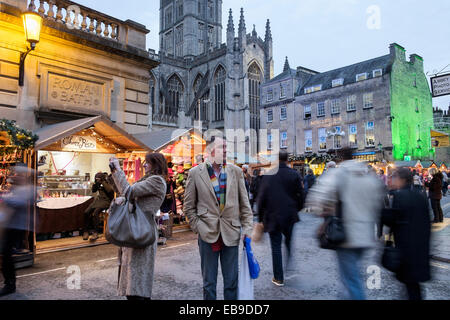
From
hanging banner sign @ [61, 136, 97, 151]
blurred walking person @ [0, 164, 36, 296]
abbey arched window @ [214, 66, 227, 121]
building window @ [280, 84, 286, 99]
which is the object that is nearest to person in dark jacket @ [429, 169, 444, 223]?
hanging banner sign @ [61, 136, 97, 151]

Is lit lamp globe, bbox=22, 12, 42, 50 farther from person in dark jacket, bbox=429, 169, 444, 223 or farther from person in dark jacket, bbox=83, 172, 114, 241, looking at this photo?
person in dark jacket, bbox=429, 169, 444, 223

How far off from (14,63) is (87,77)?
6.09ft

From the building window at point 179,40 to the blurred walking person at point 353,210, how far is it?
56900mm

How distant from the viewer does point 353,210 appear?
10.1 ft

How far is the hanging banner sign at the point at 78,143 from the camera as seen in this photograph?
825 centimetres

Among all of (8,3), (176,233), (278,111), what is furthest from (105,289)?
(278,111)

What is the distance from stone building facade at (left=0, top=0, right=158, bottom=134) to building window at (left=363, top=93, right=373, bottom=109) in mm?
22775

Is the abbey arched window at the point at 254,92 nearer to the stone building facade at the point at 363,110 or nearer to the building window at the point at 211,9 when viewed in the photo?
the stone building facade at the point at 363,110

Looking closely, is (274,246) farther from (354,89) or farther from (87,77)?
(354,89)

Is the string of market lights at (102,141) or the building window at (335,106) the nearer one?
the string of market lights at (102,141)

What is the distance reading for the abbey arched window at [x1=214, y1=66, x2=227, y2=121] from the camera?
43844mm

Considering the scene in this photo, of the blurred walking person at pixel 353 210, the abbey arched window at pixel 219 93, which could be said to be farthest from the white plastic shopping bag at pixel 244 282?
the abbey arched window at pixel 219 93

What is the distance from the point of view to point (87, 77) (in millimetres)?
9305

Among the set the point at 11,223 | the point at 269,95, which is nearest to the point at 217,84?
the point at 269,95
